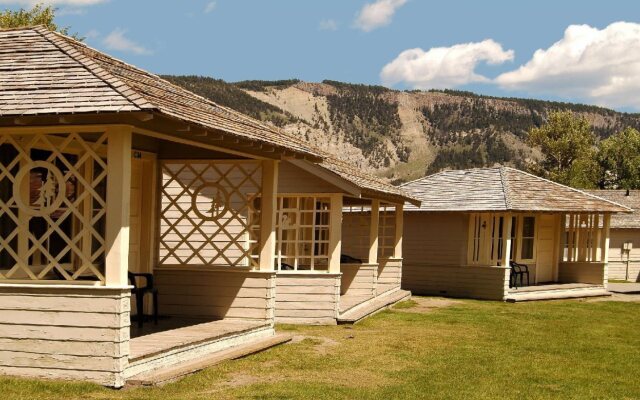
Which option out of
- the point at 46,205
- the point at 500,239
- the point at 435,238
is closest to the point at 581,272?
the point at 500,239

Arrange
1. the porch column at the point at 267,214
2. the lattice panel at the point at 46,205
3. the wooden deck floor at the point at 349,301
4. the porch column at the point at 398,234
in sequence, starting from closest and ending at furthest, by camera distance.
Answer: the lattice panel at the point at 46,205
the porch column at the point at 267,214
the wooden deck floor at the point at 349,301
the porch column at the point at 398,234

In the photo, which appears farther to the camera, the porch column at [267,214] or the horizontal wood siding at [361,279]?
the horizontal wood siding at [361,279]

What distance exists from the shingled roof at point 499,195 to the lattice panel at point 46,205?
42.4 feet

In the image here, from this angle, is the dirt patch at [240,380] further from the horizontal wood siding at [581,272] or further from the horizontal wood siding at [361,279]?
the horizontal wood siding at [581,272]

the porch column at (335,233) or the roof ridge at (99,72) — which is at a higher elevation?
the roof ridge at (99,72)

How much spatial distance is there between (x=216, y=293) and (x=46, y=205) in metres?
2.96

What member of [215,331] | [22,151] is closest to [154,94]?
[22,151]

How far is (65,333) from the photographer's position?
27.9 feet

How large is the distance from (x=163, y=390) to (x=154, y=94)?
10.4ft

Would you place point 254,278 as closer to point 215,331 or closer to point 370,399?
point 215,331

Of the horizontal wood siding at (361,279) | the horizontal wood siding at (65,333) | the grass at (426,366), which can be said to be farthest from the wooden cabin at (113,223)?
the horizontal wood siding at (361,279)

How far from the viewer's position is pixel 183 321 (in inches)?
485

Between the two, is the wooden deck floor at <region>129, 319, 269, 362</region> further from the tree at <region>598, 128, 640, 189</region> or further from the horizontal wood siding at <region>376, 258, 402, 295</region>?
the tree at <region>598, 128, 640, 189</region>

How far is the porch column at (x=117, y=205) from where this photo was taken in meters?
8.42
